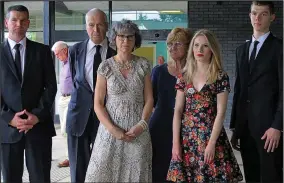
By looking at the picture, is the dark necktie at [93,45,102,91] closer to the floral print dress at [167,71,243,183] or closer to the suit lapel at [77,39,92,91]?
the suit lapel at [77,39,92,91]

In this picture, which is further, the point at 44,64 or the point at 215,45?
the point at 44,64

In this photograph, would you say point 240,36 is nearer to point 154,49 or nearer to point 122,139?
point 154,49

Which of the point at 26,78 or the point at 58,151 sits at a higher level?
the point at 26,78

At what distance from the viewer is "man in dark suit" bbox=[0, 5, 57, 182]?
10.8 ft

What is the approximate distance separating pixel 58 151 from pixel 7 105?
4.08 metres

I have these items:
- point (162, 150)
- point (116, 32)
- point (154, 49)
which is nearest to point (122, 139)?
point (162, 150)

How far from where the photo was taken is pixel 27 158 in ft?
11.1

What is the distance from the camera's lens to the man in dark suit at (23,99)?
3279 mm

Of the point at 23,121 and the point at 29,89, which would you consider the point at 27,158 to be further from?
the point at 29,89

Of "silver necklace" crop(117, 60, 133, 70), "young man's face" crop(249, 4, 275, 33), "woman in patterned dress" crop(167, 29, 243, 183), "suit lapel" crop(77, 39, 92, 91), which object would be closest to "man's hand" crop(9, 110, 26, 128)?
"suit lapel" crop(77, 39, 92, 91)

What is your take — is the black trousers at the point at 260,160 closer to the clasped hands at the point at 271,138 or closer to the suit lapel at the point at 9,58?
the clasped hands at the point at 271,138

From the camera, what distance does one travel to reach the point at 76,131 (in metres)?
3.49

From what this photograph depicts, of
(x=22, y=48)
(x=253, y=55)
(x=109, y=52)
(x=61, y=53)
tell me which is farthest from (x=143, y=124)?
(x=61, y=53)

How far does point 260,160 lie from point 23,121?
1.70 meters
